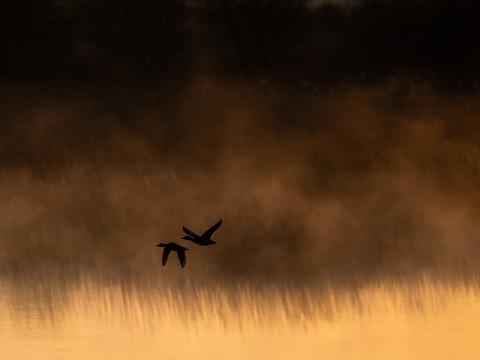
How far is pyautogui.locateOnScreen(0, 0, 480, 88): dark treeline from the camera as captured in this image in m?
32.9

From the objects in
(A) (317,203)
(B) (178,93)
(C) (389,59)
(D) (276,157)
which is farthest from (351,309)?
(C) (389,59)

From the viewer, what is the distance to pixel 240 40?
3666 cm

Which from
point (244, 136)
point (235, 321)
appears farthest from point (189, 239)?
point (244, 136)

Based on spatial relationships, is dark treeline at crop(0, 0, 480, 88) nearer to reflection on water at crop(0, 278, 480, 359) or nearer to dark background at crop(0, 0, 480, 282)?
dark background at crop(0, 0, 480, 282)

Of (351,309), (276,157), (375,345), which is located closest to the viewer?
(375,345)

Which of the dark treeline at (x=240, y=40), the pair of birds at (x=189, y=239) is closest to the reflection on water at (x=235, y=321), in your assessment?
the pair of birds at (x=189, y=239)

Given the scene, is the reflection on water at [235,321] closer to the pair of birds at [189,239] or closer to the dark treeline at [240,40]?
the pair of birds at [189,239]

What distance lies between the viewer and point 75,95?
1216 inches

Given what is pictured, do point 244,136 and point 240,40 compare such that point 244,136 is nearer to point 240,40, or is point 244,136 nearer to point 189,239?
point 189,239

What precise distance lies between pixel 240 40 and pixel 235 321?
18.4 metres

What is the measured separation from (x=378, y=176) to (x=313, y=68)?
9.64 metres

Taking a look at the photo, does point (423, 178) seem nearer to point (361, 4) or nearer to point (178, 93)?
point (178, 93)

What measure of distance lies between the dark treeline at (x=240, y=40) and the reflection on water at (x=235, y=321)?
1134 centimetres

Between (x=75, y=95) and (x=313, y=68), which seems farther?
(x=313, y=68)
